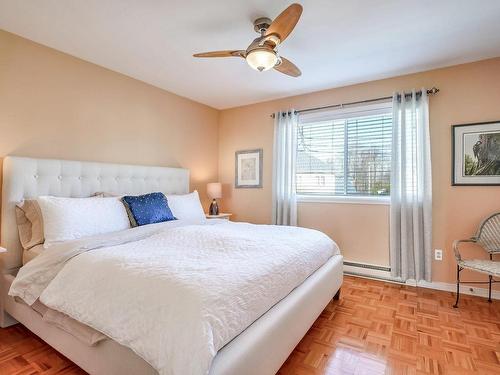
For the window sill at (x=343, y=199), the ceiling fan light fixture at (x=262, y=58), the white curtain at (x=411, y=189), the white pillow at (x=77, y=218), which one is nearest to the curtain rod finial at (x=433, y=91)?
the white curtain at (x=411, y=189)

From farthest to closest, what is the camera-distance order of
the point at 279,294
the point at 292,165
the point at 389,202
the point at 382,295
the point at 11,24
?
the point at 292,165 < the point at 389,202 < the point at 382,295 < the point at 11,24 < the point at 279,294

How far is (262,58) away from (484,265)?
265 cm

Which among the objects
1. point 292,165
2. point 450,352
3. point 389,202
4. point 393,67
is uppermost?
point 393,67

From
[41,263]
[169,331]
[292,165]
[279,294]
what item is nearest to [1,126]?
[41,263]

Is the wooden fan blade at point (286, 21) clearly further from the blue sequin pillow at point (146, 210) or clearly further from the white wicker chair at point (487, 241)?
the white wicker chair at point (487, 241)

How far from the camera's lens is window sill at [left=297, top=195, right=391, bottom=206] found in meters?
3.35

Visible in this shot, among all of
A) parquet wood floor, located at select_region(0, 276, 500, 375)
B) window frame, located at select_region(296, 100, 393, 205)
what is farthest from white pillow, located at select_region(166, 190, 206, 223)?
parquet wood floor, located at select_region(0, 276, 500, 375)

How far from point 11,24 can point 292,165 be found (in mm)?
3172

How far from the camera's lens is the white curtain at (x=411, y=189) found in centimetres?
301

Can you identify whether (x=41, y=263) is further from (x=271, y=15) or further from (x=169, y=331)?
(x=271, y=15)

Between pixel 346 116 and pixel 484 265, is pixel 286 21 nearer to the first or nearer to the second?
pixel 346 116

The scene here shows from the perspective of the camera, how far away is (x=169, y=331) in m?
1.14

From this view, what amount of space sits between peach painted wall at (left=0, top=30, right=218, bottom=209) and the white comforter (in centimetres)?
124

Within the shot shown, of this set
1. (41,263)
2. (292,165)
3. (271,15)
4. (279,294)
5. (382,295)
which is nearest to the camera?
(279,294)
